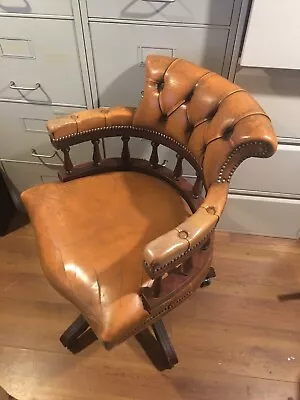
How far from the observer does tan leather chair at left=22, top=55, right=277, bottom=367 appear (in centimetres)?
102

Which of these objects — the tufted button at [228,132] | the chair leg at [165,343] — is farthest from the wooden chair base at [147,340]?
the tufted button at [228,132]

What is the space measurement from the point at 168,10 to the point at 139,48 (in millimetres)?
150

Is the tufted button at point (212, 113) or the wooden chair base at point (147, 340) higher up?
the tufted button at point (212, 113)

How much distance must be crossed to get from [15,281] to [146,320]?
0.85 m

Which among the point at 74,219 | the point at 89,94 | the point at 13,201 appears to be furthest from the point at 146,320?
the point at 13,201

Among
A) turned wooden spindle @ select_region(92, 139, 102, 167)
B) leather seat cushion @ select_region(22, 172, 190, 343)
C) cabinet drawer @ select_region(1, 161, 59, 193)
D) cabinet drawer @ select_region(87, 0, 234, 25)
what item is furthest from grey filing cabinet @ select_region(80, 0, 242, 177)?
cabinet drawer @ select_region(1, 161, 59, 193)

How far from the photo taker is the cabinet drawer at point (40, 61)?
50.0 inches

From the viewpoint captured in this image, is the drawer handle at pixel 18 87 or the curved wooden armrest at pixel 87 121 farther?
the drawer handle at pixel 18 87

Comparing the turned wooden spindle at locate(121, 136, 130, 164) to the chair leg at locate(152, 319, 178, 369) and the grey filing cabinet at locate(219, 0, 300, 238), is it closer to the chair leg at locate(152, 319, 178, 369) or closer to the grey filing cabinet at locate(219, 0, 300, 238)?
the grey filing cabinet at locate(219, 0, 300, 238)

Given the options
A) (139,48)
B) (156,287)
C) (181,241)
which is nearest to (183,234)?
(181,241)

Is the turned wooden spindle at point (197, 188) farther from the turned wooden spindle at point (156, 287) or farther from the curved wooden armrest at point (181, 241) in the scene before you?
the turned wooden spindle at point (156, 287)

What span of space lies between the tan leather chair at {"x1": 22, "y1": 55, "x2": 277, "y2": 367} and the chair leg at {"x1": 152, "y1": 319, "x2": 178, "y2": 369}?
36cm

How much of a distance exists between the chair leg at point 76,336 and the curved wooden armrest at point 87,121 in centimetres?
68

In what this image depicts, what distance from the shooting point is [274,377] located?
1473 millimetres
